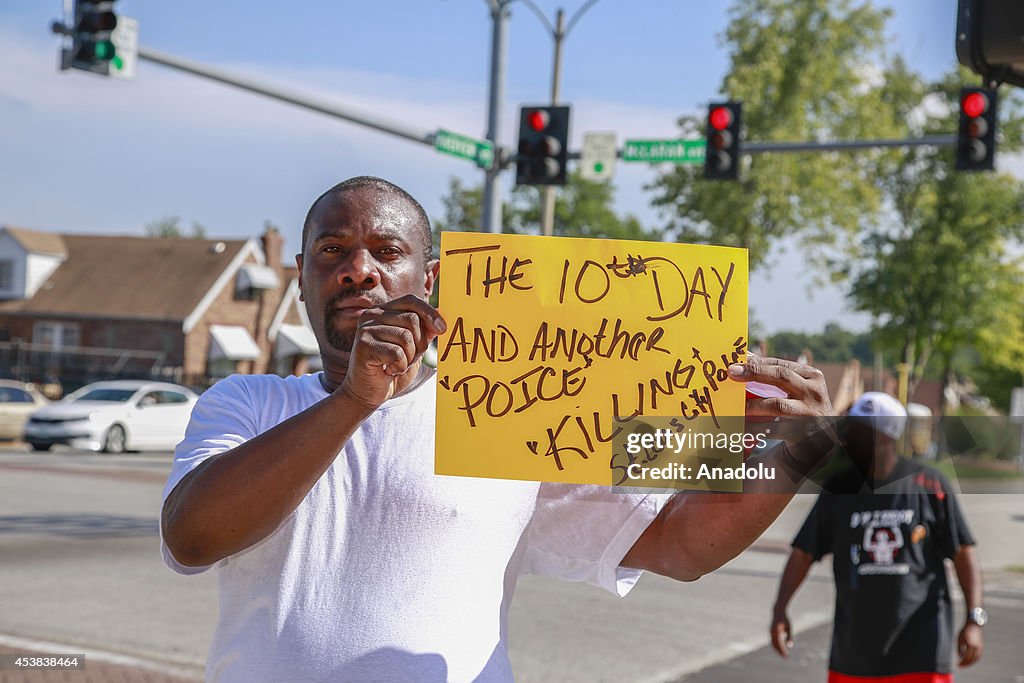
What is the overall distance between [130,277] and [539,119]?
31.0 metres

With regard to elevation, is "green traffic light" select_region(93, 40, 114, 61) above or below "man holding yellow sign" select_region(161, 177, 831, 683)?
above

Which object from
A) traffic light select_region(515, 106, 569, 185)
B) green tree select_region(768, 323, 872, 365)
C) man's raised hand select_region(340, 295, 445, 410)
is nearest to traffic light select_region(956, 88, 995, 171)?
traffic light select_region(515, 106, 569, 185)

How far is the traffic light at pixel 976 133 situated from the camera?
12766 millimetres

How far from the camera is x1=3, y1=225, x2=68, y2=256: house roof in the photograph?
40.0m

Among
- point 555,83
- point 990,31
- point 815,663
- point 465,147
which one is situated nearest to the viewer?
point 990,31

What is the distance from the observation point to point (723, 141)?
44.4ft

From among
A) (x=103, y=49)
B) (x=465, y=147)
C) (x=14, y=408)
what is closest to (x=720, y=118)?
(x=465, y=147)

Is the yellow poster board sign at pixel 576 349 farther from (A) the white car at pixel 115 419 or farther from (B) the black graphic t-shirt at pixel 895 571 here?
(A) the white car at pixel 115 419

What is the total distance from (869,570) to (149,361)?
36471 millimetres

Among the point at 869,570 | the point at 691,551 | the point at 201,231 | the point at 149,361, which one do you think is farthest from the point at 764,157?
the point at 201,231

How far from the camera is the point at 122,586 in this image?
365 inches

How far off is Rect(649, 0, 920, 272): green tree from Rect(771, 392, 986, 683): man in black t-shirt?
25096 mm

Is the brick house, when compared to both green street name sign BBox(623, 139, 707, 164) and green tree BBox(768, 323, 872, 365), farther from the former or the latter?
green street name sign BBox(623, 139, 707, 164)

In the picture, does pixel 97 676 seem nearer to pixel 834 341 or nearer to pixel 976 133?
pixel 976 133
